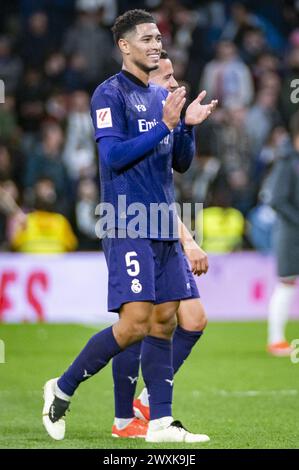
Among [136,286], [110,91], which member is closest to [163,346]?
[136,286]

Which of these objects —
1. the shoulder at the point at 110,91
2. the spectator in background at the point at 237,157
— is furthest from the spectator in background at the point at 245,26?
the shoulder at the point at 110,91

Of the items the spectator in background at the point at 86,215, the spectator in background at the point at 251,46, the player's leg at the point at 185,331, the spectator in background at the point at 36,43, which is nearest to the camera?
the player's leg at the point at 185,331

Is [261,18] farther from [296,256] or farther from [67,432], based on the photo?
[67,432]

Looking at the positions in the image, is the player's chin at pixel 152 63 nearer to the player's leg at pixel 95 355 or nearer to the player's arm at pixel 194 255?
the player's arm at pixel 194 255

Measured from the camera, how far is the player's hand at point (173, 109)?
6441 mm

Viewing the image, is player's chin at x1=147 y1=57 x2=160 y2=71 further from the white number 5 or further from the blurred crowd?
the blurred crowd

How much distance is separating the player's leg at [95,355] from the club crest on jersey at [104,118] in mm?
973

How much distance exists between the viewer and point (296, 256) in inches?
456

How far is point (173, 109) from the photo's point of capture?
644cm

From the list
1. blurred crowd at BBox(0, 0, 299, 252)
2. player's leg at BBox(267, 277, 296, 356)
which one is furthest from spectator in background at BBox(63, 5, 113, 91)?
player's leg at BBox(267, 277, 296, 356)

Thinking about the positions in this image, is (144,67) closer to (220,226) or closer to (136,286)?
(136,286)

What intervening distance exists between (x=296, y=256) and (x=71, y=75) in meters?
6.97

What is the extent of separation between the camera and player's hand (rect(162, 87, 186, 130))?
6.44m

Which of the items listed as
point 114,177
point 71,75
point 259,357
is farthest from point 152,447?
point 71,75
